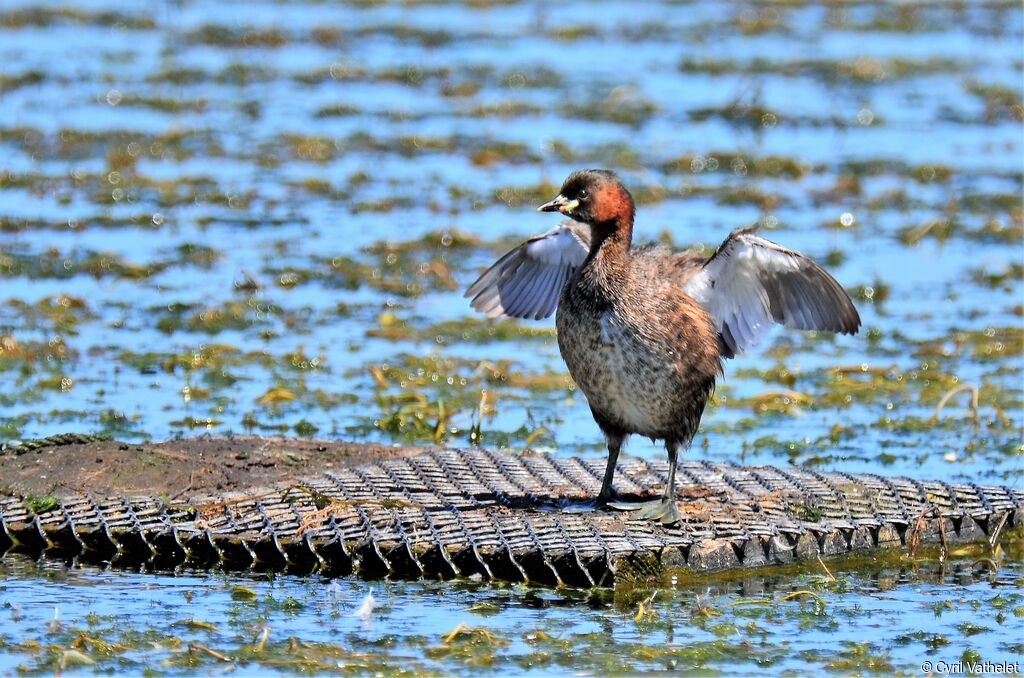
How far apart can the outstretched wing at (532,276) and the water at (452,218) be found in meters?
1.19

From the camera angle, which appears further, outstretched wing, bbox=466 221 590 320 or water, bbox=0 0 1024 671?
water, bbox=0 0 1024 671

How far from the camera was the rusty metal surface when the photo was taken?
7488mm

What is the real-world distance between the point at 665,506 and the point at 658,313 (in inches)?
33.4

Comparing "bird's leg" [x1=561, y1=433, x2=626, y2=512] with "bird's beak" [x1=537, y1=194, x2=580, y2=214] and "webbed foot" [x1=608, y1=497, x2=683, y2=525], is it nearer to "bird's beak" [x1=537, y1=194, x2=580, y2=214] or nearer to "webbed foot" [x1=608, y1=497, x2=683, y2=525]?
"webbed foot" [x1=608, y1=497, x2=683, y2=525]

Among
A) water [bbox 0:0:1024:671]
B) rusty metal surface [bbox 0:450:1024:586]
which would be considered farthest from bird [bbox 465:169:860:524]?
water [bbox 0:0:1024:671]

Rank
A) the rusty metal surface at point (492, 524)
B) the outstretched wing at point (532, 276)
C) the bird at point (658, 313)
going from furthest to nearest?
the outstretched wing at point (532, 276)
the bird at point (658, 313)
the rusty metal surface at point (492, 524)

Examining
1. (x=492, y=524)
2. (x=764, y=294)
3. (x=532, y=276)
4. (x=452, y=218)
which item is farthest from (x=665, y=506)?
(x=452, y=218)

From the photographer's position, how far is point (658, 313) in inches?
306

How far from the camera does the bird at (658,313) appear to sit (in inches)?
304

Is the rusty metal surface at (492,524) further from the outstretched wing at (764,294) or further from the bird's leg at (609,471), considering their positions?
the outstretched wing at (764,294)

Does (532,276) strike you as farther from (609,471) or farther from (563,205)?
(609,471)

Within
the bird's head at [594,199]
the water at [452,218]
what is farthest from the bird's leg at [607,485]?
the bird's head at [594,199]

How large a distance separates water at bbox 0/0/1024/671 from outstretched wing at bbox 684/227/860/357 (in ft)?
4.09

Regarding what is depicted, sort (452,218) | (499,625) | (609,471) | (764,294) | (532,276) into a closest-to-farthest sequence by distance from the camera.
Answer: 1. (499,625)
2. (609,471)
3. (764,294)
4. (532,276)
5. (452,218)
